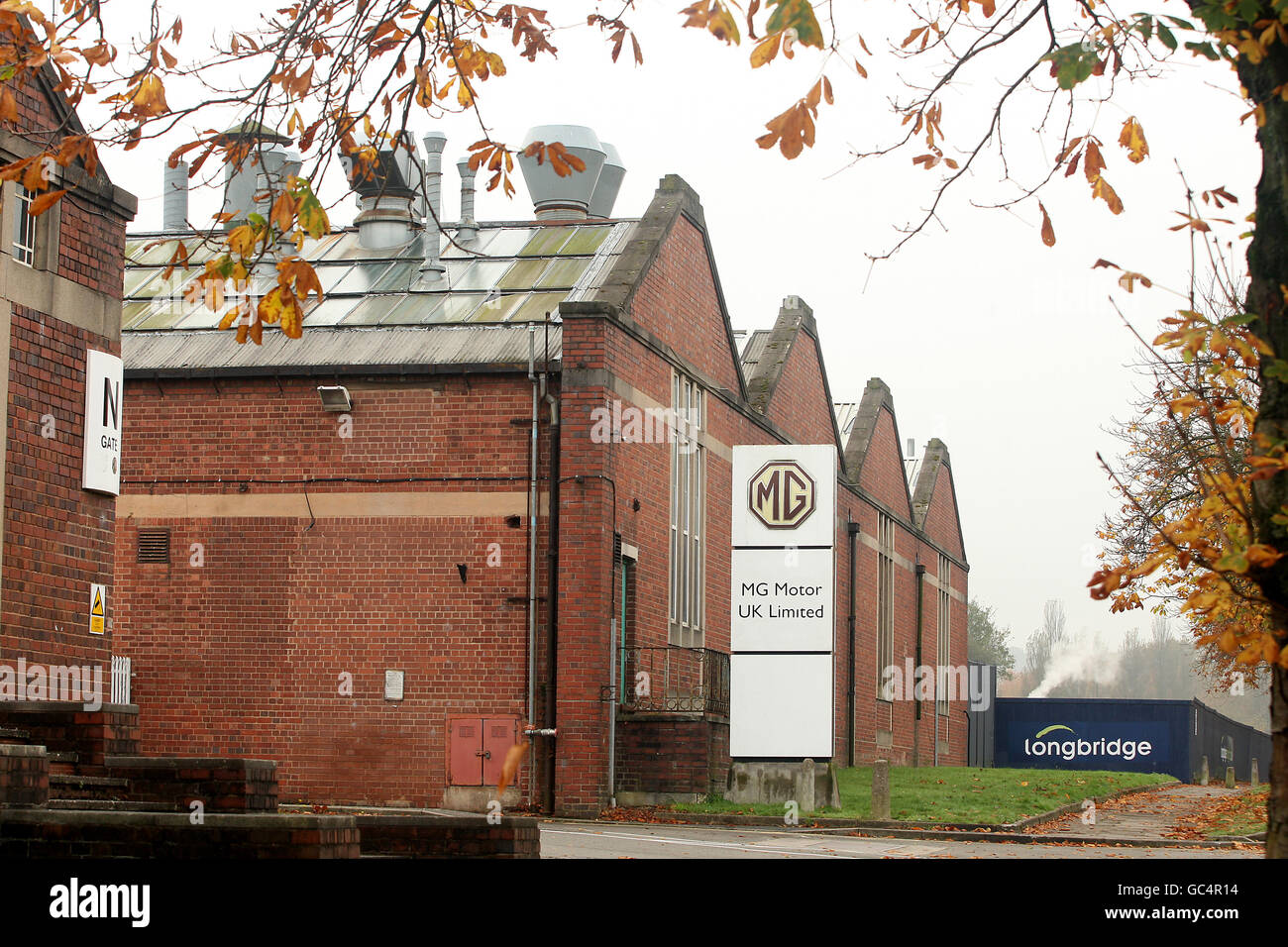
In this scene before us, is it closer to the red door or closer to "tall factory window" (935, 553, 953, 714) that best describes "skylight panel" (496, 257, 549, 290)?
the red door

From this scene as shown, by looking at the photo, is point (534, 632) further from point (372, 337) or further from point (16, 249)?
point (16, 249)

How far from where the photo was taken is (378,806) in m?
23.2

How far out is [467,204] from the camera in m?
31.0

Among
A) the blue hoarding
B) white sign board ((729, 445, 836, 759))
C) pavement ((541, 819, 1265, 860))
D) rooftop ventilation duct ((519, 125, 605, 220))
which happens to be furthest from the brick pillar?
the blue hoarding

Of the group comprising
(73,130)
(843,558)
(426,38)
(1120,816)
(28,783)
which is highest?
(73,130)

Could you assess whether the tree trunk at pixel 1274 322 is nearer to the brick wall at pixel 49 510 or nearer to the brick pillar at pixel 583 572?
the brick wall at pixel 49 510

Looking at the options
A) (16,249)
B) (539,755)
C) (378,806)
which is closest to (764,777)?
(539,755)

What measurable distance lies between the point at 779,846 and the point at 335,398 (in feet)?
34.4

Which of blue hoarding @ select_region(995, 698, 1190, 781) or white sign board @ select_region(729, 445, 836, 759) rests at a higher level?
white sign board @ select_region(729, 445, 836, 759)

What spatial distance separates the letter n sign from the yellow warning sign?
3.15ft

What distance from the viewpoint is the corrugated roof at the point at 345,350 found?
957 inches

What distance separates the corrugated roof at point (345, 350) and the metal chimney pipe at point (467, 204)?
15.2 feet

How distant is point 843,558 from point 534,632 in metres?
14.5

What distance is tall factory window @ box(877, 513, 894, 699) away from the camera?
131 feet
